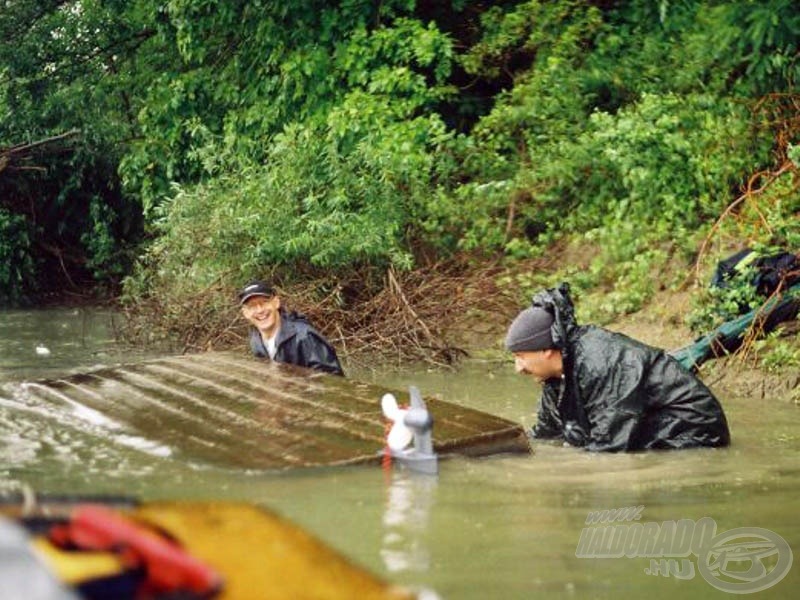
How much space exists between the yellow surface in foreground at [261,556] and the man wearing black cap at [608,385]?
4445 millimetres

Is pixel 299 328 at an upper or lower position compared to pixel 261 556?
lower

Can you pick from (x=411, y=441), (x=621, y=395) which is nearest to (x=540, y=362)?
(x=621, y=395)

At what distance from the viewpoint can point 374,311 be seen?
13109 mm

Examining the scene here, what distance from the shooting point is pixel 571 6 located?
51.4 ft

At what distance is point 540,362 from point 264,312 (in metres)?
2.46

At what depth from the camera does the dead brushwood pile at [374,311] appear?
12.5 metres

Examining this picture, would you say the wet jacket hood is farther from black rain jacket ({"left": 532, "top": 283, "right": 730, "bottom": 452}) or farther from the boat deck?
the boat deck

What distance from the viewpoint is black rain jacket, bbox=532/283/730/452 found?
7.67 meters

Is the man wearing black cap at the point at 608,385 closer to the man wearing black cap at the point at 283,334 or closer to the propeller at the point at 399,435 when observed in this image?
the propeller at the point at 399,435

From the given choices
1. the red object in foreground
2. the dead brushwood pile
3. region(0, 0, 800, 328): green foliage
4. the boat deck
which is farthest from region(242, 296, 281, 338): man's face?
the red object in foreground

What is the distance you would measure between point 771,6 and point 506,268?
436 cm

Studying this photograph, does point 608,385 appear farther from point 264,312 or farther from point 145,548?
point 145,548

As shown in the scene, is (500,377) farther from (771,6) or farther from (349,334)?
(771,6)

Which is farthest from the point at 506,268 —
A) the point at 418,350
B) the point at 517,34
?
the point at 517,34
